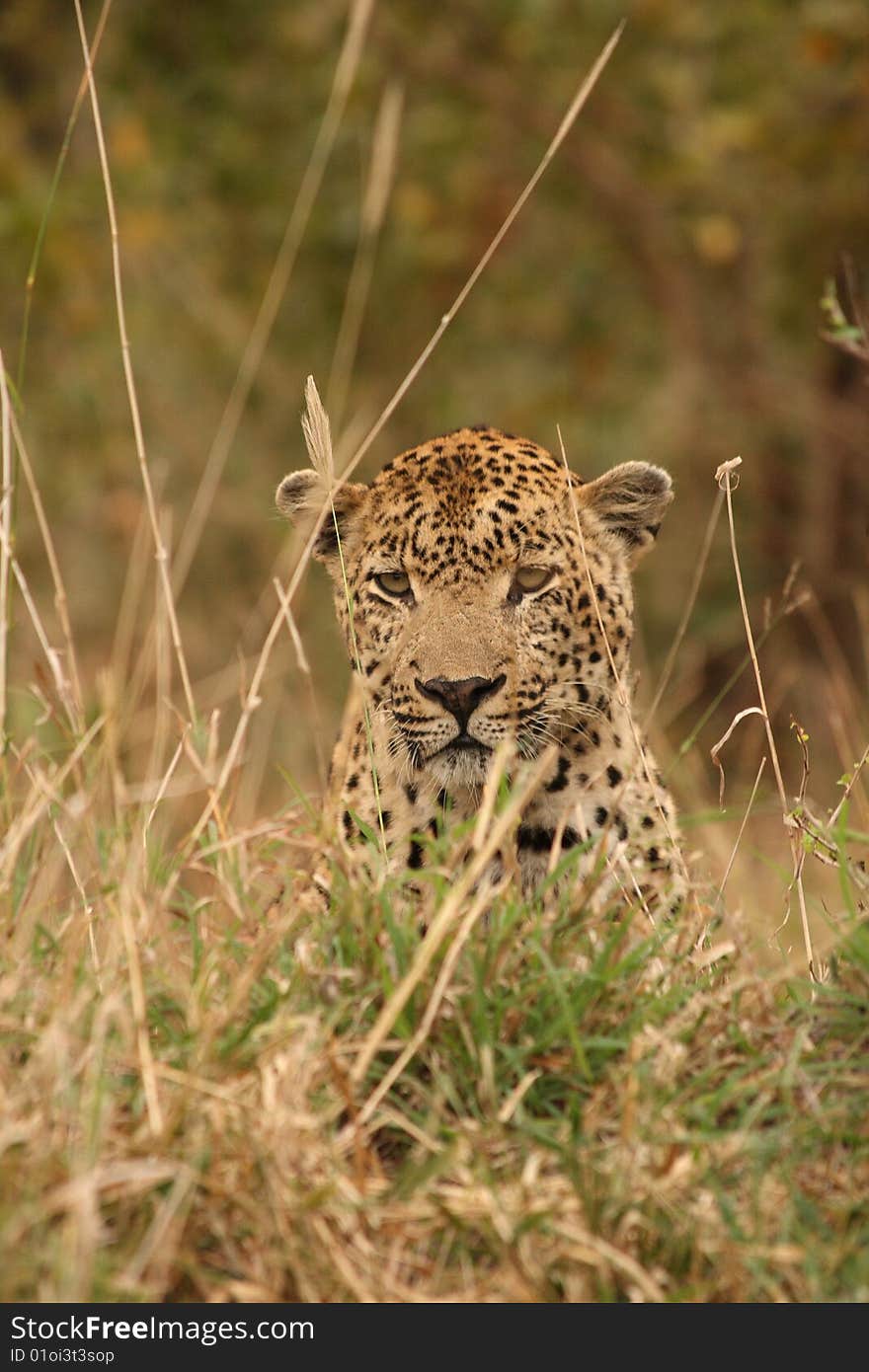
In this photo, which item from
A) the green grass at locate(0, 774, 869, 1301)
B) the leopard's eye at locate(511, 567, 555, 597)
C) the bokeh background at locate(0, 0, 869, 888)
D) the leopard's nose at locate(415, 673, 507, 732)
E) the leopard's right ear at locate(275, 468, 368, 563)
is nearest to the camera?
the green grass at locate(0, 774, 869, 1301)

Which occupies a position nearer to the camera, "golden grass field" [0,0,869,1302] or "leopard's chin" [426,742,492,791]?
"golden grass field" [0,0,869,1302]

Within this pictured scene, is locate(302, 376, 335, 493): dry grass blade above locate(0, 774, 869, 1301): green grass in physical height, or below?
above

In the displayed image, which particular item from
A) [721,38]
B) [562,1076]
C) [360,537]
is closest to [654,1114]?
[562,1076]

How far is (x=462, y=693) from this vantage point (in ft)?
16.2

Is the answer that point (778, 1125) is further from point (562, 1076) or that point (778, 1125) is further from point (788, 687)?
point (788, 687)

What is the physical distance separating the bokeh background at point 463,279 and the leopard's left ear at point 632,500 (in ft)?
13.6

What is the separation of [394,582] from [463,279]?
8.50 meters

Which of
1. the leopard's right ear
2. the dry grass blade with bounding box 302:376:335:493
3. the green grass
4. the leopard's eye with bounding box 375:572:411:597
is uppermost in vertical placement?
the dry grass blade with bounding box 302:376:335:493

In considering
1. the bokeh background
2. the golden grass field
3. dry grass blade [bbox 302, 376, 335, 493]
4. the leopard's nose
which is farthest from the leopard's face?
the bokeh background

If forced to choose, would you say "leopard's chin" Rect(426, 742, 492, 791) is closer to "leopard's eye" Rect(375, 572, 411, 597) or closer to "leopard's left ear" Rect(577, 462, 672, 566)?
"leopard's eye" Rect(375, 572, 411, 597)

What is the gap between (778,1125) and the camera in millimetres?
3557

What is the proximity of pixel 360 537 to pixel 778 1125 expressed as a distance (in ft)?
8.95

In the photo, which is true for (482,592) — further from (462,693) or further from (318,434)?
(318,434)

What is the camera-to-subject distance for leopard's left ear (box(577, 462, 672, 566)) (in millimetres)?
5605
